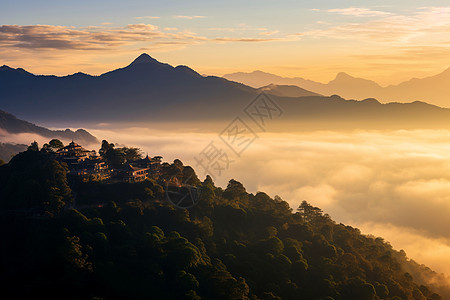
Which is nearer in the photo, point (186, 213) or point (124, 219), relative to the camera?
point (124, 219)

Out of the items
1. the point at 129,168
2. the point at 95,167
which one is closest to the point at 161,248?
the point at 129,168

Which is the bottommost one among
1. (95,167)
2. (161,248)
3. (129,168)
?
(161,248)

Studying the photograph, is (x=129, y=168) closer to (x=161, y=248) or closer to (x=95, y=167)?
(x=95, y=167)

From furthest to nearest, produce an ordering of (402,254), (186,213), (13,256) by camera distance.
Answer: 1. (402,254)
2. (186,213)
3. (13,256)

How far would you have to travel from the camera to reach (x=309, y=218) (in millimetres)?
94625

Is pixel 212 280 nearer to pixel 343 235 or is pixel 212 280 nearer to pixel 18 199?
pixel 18 199

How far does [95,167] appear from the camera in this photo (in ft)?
261

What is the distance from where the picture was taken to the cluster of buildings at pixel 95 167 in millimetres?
78750

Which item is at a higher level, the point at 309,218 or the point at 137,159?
the point at 137,159

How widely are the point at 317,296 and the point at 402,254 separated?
65.1m

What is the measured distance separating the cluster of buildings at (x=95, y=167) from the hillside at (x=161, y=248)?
376 centimetres

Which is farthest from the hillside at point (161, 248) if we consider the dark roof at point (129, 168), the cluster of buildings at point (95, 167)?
the dark roof at point (129, 168)

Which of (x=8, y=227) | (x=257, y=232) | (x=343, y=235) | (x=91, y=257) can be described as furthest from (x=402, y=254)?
(x=8, y=227)

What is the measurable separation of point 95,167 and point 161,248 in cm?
2732
